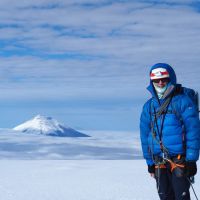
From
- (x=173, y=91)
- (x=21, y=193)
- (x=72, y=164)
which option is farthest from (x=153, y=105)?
(x=72, y=164)

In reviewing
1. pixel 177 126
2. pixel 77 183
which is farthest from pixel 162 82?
pixel 77 183

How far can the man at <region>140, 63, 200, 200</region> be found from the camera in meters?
4.37

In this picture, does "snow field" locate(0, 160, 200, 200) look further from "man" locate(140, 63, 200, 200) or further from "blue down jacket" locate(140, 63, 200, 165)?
"blue down jacket" locate(140, 63, 200, 165)

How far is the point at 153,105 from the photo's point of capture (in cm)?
469

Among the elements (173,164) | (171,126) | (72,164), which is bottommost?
(72,164)

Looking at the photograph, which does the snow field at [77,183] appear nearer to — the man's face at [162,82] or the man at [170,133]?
the man at [170,133]

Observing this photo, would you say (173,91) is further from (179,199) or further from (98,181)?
(98,181)

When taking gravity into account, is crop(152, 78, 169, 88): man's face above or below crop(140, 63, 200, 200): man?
above

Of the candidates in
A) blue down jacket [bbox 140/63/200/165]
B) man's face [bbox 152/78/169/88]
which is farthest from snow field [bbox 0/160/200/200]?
man's face [bbox 152/78/169/88]

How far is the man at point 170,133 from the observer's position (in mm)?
4367

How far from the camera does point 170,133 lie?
446 centimetres

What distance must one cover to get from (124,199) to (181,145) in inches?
140

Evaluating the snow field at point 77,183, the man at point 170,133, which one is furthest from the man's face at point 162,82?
the snow field at point 77,183

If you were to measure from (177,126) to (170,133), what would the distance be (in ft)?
0.31
